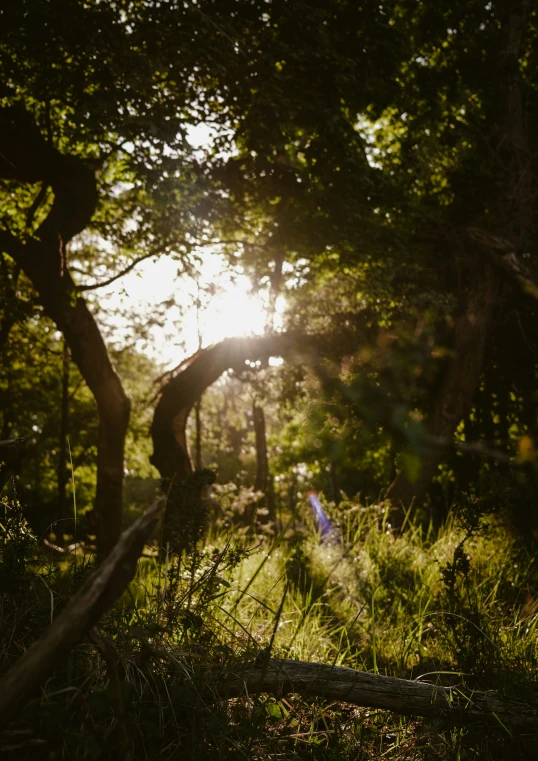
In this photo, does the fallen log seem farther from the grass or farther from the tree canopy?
the tree canopy

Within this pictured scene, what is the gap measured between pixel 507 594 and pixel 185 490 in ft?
10.3

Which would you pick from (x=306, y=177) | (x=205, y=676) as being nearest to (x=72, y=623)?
(x=205, y=676)

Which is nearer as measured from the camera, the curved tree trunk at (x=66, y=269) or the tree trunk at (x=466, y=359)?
the curved tree trunk at (x=66, y=269)

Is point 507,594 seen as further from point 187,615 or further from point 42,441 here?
point 42,441

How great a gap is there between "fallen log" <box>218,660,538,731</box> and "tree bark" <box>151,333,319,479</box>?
243 inches

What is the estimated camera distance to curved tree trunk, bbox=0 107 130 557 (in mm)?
6758

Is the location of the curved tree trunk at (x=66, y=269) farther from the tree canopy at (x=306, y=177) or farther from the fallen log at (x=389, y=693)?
the fallen log at (x=389, y=693)

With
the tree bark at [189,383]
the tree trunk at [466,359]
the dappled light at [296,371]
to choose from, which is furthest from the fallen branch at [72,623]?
the tree trunk at [466,359]

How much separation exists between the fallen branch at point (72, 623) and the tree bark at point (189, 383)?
6.90m

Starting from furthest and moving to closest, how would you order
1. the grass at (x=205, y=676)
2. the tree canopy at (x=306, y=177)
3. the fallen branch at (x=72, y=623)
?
the tree canopy at (x=306, y=177) < the grass at (x=205, y=676) < the fallen branch at (x=72, y=623)

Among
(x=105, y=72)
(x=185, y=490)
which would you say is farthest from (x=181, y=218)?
(x=185, y=490)

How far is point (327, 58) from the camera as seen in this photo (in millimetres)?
5848

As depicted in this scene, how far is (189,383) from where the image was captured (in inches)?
334

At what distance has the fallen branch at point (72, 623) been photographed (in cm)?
126
